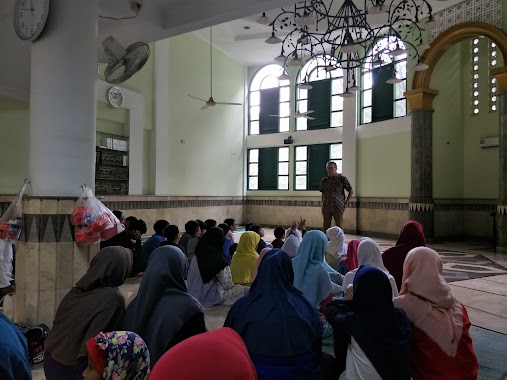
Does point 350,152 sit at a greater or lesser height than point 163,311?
Answer: greater

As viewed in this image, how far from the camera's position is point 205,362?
1017 millimetres

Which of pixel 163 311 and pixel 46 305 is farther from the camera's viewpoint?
pixel 46 305

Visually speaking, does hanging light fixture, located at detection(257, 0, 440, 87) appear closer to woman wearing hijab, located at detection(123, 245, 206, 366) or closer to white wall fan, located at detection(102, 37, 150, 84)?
white wall fan, located at detection(102, 37, 150, 84)

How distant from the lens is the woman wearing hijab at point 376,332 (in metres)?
1.84

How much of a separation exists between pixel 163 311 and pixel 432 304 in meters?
1.29

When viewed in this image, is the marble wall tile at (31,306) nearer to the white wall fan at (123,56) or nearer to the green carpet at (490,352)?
the white wall fan at (123,56)

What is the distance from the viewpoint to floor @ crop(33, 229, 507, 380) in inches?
137

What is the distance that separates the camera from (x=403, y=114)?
32.5 feet

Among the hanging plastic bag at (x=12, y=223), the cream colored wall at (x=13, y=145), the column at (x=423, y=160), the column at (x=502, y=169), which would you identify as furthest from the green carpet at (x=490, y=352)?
the cream colored wall at (x=13, y=145)

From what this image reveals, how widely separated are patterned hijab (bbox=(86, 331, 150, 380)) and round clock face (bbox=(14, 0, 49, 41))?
106 inches

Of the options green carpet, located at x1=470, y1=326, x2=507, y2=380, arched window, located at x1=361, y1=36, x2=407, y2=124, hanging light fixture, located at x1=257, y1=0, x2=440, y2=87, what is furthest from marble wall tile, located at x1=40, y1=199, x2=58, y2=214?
arched window, located at x1=361, y1=36, x2=407, y2=124

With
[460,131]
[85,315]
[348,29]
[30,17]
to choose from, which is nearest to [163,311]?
[85,315]

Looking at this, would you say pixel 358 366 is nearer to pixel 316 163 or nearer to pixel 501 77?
pixel 501 77

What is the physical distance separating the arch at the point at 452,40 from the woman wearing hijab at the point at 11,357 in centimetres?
866
